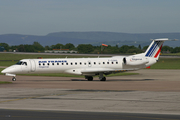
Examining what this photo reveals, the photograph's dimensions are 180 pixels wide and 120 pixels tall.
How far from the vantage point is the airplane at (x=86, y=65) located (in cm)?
3941

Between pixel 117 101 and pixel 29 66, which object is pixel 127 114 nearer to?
pixel 117 101

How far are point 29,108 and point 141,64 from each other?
2690cm

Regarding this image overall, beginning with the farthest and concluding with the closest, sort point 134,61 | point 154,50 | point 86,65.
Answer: point 154,50 → point 134,61 → point 86,65

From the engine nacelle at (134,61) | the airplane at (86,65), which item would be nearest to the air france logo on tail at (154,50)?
the airplane at (86,65)

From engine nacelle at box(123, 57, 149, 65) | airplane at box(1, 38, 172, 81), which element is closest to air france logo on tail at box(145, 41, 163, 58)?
airplane at box(1, 38, 172, 81)

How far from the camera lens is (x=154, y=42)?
44156 mm

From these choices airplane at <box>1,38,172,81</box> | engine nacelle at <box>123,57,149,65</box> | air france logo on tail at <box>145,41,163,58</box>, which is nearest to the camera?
airplane at <box>1,38,172,81</box>

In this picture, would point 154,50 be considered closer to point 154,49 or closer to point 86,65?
point 154,49

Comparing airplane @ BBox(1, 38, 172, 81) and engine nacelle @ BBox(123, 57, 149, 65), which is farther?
engine nacelle @ BBox(123, 57, 149, 65)

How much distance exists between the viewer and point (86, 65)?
4112cm

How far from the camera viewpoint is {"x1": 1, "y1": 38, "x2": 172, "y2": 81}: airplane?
39406 millimetres

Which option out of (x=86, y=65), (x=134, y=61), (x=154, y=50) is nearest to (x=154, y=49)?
(x=154, y=50)

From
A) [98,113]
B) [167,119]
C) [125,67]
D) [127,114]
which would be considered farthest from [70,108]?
[125,67]

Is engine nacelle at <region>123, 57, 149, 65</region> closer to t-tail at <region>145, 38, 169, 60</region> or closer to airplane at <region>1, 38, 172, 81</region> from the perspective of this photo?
airplane at <region>1, 38, 172, 81</region>
